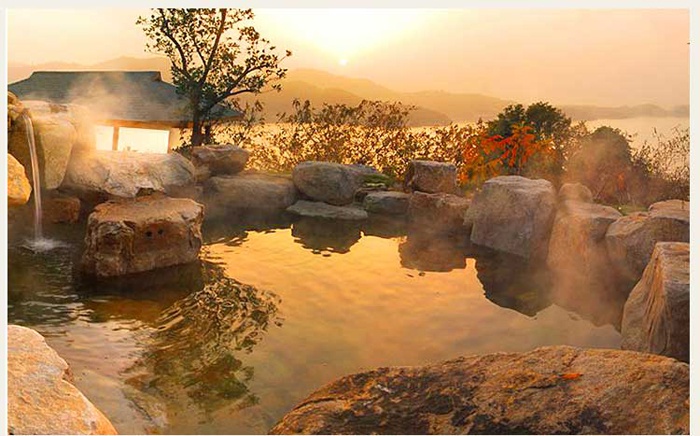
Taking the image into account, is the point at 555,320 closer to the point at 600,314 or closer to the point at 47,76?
the point at 600,314

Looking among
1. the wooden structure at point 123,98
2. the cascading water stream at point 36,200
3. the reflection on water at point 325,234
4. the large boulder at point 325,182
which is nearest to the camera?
the cascading water stream at point 36,200

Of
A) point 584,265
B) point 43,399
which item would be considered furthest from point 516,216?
point 43,399

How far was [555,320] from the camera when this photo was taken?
18.0 ft

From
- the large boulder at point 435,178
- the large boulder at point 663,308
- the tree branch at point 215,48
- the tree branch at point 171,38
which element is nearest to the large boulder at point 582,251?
the large boulder at point 663,308

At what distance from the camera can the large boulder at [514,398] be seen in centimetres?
230

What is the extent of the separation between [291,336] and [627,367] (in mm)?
2764

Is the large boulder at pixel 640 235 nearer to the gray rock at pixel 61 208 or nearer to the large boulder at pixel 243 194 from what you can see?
the large boulder at pixel 243 194

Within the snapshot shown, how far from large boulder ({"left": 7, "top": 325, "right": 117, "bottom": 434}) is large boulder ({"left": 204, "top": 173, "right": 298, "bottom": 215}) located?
8.32 meters

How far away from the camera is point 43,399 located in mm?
2352

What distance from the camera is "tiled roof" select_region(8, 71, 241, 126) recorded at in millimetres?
14508

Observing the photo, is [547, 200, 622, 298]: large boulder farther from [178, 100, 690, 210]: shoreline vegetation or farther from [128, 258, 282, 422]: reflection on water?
[128, 258, 282, 422]: reflection on water

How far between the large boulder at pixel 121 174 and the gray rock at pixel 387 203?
3.64m

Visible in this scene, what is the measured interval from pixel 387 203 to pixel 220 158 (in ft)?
11.9

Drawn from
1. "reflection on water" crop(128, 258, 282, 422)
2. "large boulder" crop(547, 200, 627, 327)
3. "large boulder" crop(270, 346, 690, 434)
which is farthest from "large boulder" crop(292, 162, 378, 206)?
"large boulder" crop(270, 346, 690, 434)
